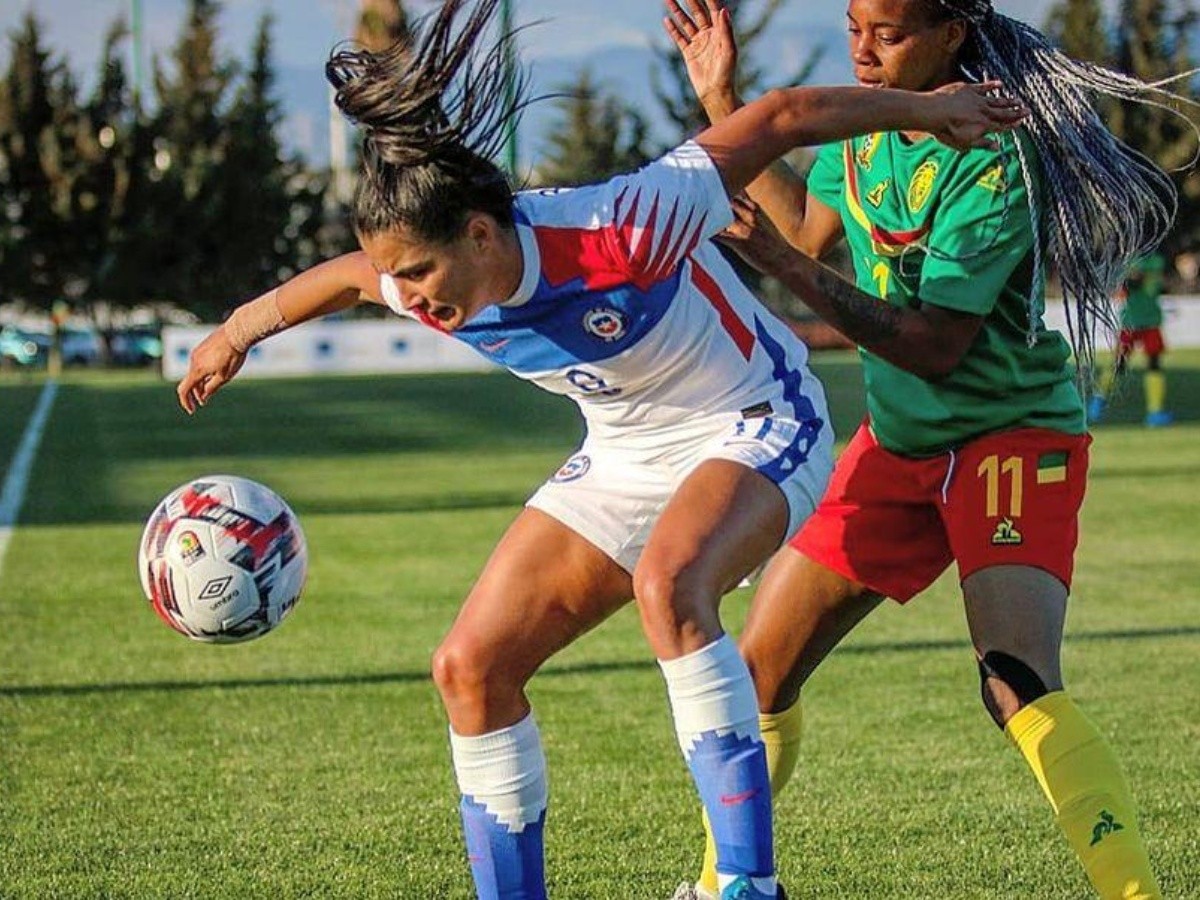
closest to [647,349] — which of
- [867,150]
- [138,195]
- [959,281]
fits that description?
[959,281]

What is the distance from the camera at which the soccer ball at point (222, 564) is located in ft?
18.2

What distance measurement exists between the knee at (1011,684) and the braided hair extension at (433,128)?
60.0 inches

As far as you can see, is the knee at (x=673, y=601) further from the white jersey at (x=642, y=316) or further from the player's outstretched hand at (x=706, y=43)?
the player's outstretched hand at (x=706, y=43)

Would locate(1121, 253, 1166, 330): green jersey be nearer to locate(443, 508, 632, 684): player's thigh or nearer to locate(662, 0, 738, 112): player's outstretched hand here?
locate(662, 0, 738, 112): player's outstretched hand

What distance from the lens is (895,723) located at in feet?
25.4

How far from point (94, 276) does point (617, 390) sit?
5287cm

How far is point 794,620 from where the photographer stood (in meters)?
5.30

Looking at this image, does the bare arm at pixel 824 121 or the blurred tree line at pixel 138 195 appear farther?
the blurred tree line at pixel 138 195

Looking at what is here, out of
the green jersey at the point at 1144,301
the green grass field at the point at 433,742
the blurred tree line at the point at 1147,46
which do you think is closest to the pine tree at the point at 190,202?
the blurred tree line at the point at 1147,46

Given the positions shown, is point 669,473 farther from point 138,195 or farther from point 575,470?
point 138,195

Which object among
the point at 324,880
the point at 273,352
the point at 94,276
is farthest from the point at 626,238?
the point at 94,276

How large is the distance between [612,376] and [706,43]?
38.4 inches

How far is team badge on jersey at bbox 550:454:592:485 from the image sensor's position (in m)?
4.93

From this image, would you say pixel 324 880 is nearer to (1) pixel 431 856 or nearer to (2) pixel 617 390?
(1) pixel 431 856
